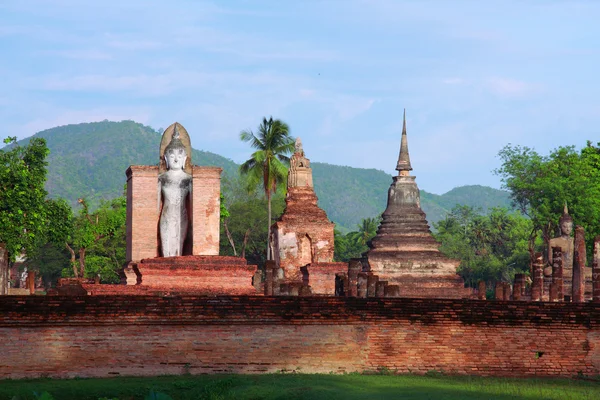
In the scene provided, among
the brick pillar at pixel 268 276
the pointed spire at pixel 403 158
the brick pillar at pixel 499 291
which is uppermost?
the pointed spire at pixel 403 158

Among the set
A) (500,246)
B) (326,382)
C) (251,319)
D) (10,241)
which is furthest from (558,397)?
(500,246)

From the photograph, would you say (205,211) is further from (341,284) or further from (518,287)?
(518,287)

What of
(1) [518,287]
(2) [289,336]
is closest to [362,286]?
(1) [518,287]

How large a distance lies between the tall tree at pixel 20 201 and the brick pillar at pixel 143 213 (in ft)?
44.1

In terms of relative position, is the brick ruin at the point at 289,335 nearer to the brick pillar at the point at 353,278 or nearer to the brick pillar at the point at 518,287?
the brick pillar at the point at 353,278

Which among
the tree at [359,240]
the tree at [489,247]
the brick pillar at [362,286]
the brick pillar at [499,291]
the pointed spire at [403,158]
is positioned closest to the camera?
the brick pillar at [362,286]

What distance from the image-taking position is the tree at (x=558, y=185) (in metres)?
53.6

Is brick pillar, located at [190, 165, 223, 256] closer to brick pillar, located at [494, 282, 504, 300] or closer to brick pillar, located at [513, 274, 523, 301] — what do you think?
brick pillar, located at [513, 274, 523, 301]

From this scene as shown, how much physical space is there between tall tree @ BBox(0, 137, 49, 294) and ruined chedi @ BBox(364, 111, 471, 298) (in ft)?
41.0

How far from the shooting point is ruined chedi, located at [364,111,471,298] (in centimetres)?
3872

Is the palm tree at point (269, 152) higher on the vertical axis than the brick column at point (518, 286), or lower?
higher

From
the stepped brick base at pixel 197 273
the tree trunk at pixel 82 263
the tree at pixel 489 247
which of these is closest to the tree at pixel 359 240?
the tree at pixel 489 247

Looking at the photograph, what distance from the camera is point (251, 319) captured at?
1505 centimetres

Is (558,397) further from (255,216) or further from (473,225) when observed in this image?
(473,225)
